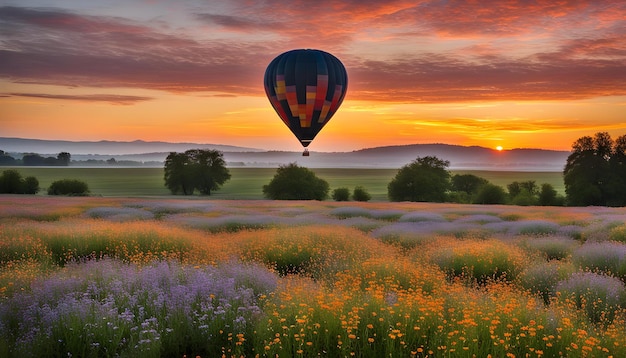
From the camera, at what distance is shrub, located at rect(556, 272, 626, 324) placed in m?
9.13

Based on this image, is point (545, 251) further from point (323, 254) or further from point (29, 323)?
point (29, 323)

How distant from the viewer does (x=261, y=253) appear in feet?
45.3

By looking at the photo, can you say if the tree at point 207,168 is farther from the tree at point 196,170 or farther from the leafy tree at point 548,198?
the leafy tree at point 548,198

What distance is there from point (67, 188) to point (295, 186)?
1223 inches

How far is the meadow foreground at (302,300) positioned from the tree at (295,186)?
43.6 m

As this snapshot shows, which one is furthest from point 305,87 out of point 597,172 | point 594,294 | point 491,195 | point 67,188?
point 67,188

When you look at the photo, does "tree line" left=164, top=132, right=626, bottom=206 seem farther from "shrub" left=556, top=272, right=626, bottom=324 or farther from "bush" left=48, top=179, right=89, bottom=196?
"shrub" left=556, top=272, right=626, bottom=324

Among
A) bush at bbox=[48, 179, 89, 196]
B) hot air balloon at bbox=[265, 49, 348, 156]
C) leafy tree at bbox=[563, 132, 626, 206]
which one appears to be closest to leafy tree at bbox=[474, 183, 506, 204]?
leafy tree at bbox=[563, 132, 626, 206]

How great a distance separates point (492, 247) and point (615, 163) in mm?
45041

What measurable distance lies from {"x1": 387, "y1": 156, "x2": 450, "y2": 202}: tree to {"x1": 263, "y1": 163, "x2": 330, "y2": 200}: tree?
32.6ft

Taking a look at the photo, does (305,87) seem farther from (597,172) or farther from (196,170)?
(196,170)

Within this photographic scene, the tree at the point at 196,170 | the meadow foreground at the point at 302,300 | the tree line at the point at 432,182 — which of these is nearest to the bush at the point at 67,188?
the tree line at the point at 432,182

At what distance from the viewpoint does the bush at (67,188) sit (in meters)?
64.2

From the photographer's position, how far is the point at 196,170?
7181cm
